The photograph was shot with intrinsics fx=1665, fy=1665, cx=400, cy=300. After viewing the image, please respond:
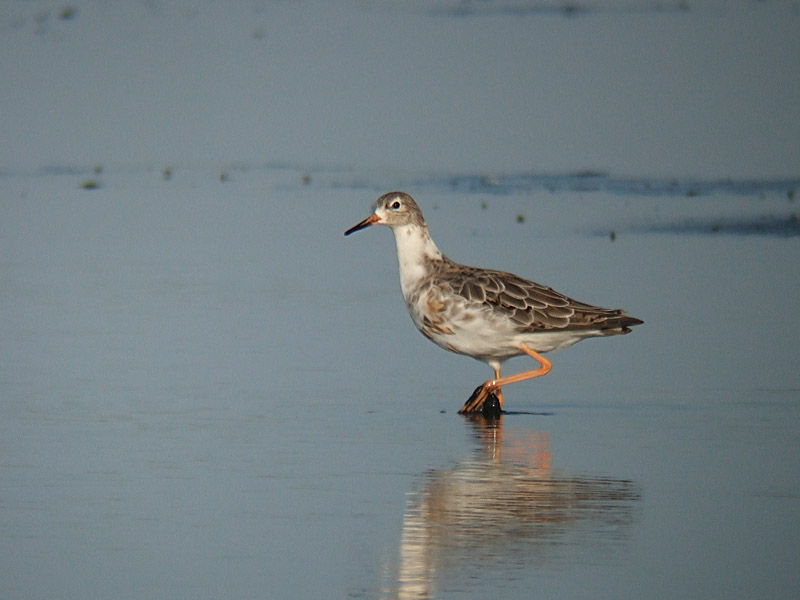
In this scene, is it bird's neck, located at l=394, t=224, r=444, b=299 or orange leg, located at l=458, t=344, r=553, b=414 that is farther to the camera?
bird's neck, located at l=394, t=224, r=444, b=299

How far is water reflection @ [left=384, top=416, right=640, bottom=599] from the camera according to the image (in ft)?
24.9

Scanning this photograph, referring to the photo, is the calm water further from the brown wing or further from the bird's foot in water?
the brown wing

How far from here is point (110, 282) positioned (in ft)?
53.0

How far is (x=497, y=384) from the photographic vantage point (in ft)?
38.2

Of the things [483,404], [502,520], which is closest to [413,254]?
[483,404]

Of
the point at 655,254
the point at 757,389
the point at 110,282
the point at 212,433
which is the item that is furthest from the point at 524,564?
the point at 655,254

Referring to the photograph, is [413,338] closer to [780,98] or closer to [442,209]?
[442,209]

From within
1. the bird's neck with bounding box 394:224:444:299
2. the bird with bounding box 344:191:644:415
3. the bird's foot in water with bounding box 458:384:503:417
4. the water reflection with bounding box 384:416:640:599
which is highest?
the bird's neck with bounding box 394:224:444:299

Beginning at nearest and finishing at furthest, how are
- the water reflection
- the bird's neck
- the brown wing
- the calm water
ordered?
the water reflection < the calm water < the brown wing < the bird's neck

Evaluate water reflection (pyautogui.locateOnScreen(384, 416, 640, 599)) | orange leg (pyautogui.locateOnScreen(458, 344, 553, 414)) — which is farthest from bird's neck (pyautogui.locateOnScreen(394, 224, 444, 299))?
water reflection (pyautogui.locateOnScreen(384, 416, 640, 599))

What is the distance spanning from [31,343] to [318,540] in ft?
19.1

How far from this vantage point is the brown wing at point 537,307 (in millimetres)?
11938

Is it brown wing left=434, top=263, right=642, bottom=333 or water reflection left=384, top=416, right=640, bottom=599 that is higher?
brown wing left=434, top=263, right=642, bottom=333

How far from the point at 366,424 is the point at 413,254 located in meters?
2.28
